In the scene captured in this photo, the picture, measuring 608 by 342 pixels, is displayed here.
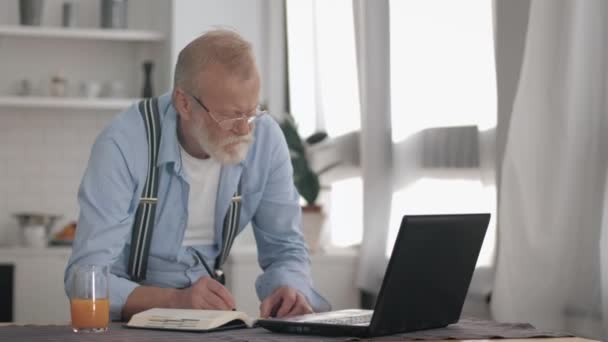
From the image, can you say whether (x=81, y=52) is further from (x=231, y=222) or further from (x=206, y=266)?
(x=206, y=266)

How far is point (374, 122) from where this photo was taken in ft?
14.4

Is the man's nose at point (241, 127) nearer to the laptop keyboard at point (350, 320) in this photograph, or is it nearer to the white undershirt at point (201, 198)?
the white undershirt at point (201, 198)

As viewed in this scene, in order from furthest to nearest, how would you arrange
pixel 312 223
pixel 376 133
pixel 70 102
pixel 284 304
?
pixel 70 102, pixel 312 223, pixel 376 133, pixel 284 304

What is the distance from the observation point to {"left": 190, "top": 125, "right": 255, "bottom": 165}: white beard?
2729 mm

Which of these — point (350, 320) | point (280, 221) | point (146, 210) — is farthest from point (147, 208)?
point (350, 320)

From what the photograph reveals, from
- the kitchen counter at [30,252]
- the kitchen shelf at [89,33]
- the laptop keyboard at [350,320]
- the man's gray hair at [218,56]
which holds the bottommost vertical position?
the kitchen counter at [30,252]

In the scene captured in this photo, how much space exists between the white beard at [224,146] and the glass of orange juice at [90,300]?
0.59 metres

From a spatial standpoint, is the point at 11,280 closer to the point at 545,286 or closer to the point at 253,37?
the point at 253,37

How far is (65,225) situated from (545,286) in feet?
11.7

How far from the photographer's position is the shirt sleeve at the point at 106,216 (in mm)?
2537

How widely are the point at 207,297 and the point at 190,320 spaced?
9.4 inches

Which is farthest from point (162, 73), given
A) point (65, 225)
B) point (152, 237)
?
point (152, 237)

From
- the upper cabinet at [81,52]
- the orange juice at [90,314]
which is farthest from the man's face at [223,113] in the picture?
the upper cabinet at [81,52]

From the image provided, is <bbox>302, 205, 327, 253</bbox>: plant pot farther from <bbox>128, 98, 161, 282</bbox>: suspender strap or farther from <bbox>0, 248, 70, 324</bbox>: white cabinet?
<bbox>128, 98, 161, 282</bbox>: suspender strap
